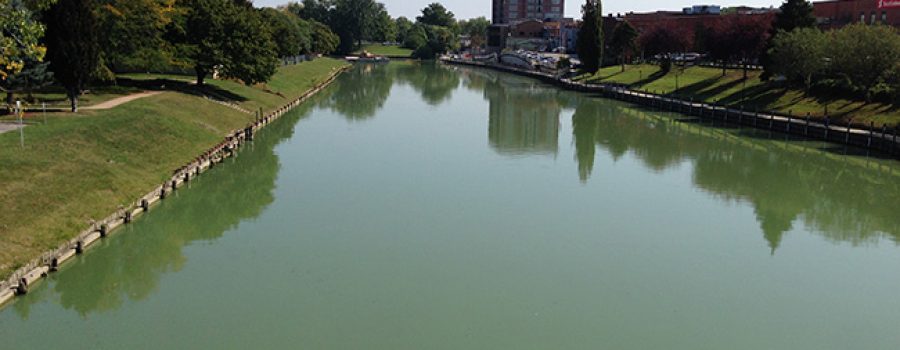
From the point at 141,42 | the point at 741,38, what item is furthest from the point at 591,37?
the point at 141,42

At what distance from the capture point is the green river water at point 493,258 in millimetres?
19609

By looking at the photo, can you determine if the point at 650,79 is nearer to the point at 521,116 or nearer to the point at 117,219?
the point at 521,116

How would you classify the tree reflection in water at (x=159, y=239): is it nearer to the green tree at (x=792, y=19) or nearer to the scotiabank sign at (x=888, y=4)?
the green tree at (x=792, y=19)

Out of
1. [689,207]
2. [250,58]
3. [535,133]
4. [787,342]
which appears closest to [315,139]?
[250,58]

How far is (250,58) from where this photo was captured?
2477 inches

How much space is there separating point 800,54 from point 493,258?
1880 inches

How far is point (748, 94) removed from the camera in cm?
7275

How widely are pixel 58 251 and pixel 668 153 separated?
38.7 meters

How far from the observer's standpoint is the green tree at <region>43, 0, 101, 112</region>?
41719 millimetres

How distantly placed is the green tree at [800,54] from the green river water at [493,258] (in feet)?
45.8

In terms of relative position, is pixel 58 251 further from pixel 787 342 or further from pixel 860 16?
pixel 860 16

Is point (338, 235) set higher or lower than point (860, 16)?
lower

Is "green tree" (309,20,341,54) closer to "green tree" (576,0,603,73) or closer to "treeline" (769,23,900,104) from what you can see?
"green tree" (576,0,603,73)

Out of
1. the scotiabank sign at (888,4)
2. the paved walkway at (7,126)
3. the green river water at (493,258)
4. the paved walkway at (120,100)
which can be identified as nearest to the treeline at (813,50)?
the green river water at (493,258)
